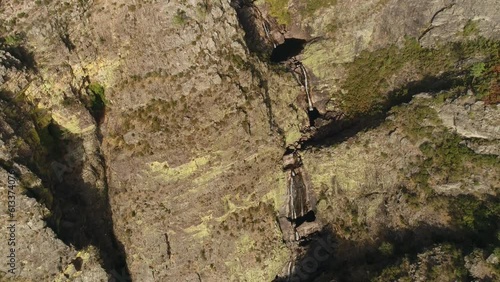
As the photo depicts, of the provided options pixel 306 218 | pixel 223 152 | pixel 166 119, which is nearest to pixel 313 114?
pixel 306 218

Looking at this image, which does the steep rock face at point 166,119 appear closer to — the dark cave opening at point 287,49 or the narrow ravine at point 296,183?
the narrow ravine at point 296,183

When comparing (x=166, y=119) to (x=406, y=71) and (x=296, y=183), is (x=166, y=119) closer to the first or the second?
(x=296, y=183)

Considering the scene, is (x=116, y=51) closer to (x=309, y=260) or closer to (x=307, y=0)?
(x=307, y=0)

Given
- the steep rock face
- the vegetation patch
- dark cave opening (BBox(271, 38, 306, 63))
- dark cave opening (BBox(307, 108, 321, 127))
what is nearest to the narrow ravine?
dark cave opening (BBox(307, 108, 321, 127))

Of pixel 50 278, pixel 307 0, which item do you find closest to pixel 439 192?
pixel 307 0

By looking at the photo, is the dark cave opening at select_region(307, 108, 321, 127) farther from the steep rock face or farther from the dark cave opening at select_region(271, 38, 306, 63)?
the steep rock face

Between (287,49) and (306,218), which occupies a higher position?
(287,49)
